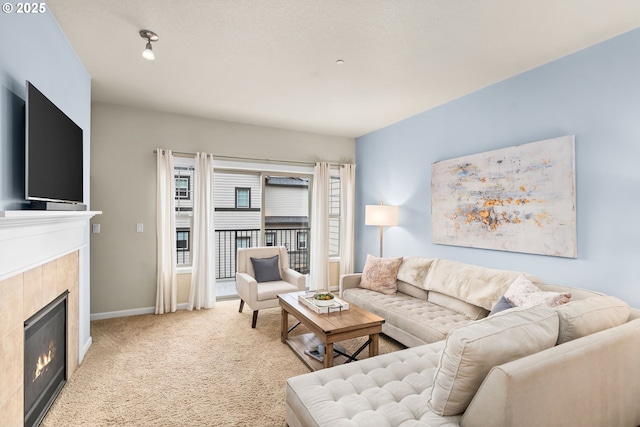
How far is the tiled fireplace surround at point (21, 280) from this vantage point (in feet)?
5.02

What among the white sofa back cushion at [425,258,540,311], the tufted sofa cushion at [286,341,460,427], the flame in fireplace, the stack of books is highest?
the white sofa back cushion at [425,258,540,311]

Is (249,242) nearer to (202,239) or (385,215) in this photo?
(202,239)

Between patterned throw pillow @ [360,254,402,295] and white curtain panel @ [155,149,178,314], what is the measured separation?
A: 8.35 feet

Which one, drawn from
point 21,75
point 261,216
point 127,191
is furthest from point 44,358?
point 261,216

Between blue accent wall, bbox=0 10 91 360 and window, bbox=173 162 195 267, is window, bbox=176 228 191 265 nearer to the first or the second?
window, bbox=173 162 195 267

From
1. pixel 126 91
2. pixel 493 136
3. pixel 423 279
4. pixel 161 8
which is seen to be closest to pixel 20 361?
pixel 161 8

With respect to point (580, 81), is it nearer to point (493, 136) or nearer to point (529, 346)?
point (493, 136)

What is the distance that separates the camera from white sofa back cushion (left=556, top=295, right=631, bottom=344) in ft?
5.31

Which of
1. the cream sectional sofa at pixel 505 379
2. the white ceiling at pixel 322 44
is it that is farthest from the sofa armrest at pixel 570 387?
the white ceiling at pixel 322 44

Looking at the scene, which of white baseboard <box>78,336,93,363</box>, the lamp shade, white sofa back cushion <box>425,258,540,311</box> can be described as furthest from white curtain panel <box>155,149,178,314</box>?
white sofa back cushion <box>425,258,540,311</box>

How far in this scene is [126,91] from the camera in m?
3.49

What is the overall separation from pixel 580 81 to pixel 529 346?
2353 mm

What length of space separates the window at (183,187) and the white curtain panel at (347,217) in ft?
8.04

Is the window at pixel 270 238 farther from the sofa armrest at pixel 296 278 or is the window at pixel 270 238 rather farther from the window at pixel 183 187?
the window at pixel 183 187
